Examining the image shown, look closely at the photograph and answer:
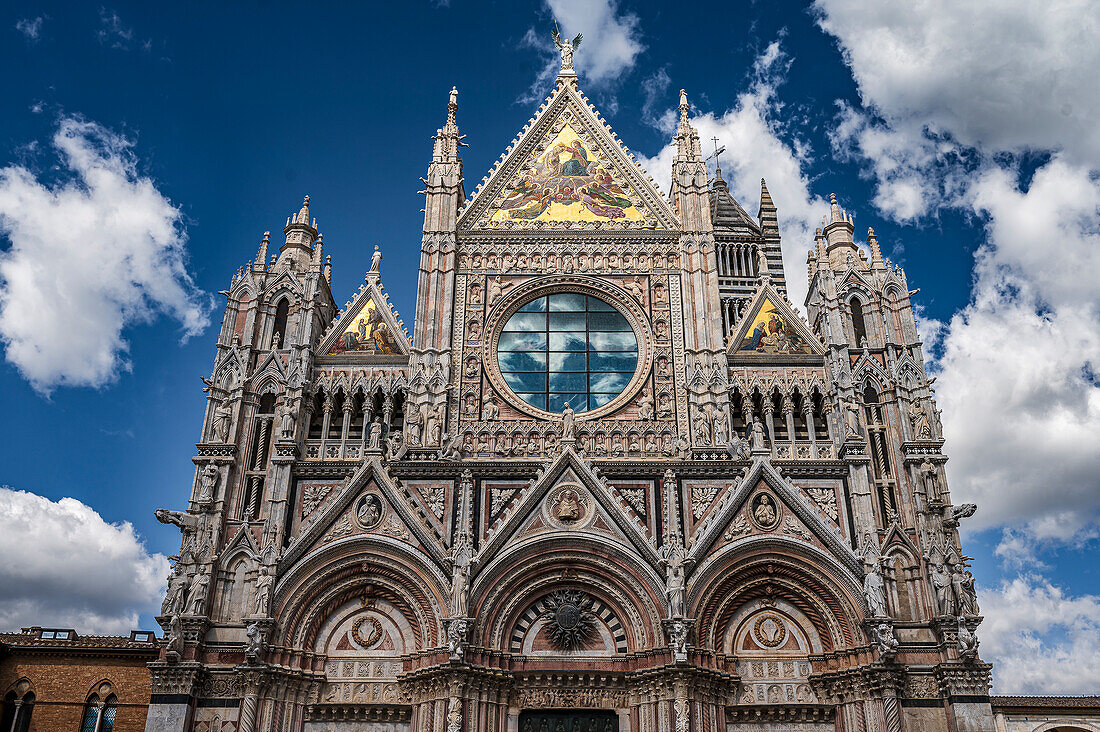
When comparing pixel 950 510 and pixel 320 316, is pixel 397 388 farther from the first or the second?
pixel 950 510

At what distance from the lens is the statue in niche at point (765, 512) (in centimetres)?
2055

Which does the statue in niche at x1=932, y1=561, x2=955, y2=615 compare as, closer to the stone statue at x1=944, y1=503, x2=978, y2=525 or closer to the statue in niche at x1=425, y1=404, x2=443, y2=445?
the stone statue at x1=944, y1=503, x2=978, y2=525

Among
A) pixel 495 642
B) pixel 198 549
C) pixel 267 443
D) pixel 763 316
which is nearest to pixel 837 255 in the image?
pixel 763 316

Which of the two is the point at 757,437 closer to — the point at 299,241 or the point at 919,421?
the point at 919,421

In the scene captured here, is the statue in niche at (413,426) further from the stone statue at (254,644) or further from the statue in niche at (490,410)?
the stone statue at (254,644)

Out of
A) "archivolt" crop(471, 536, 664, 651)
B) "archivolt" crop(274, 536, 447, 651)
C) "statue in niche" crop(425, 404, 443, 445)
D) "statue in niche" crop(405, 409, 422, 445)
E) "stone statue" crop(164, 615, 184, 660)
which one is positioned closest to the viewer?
"stone statue" crop(164, 615, 184, 660)

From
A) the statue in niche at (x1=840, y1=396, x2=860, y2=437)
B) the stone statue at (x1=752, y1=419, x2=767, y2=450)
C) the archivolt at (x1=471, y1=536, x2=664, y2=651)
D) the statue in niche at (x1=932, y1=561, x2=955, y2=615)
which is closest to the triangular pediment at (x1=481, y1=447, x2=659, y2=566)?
the archivolt at (x1=471, y1=536, x2=664, y2=651)

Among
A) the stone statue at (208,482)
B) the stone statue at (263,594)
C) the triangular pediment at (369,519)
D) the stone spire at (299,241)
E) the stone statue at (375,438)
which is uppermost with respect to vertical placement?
the stone spire at (299,241)

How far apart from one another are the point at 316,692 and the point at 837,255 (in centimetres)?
1753

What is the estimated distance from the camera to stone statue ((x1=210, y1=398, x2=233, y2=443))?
21859mm

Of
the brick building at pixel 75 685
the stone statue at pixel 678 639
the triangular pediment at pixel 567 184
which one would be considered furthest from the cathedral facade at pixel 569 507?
the brick building at pixel 75 685

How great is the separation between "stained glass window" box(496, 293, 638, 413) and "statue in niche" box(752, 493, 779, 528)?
4915 mm

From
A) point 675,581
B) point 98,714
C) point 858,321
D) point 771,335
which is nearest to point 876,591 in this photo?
point 675,581

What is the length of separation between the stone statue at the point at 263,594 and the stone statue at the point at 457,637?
3.97 m
